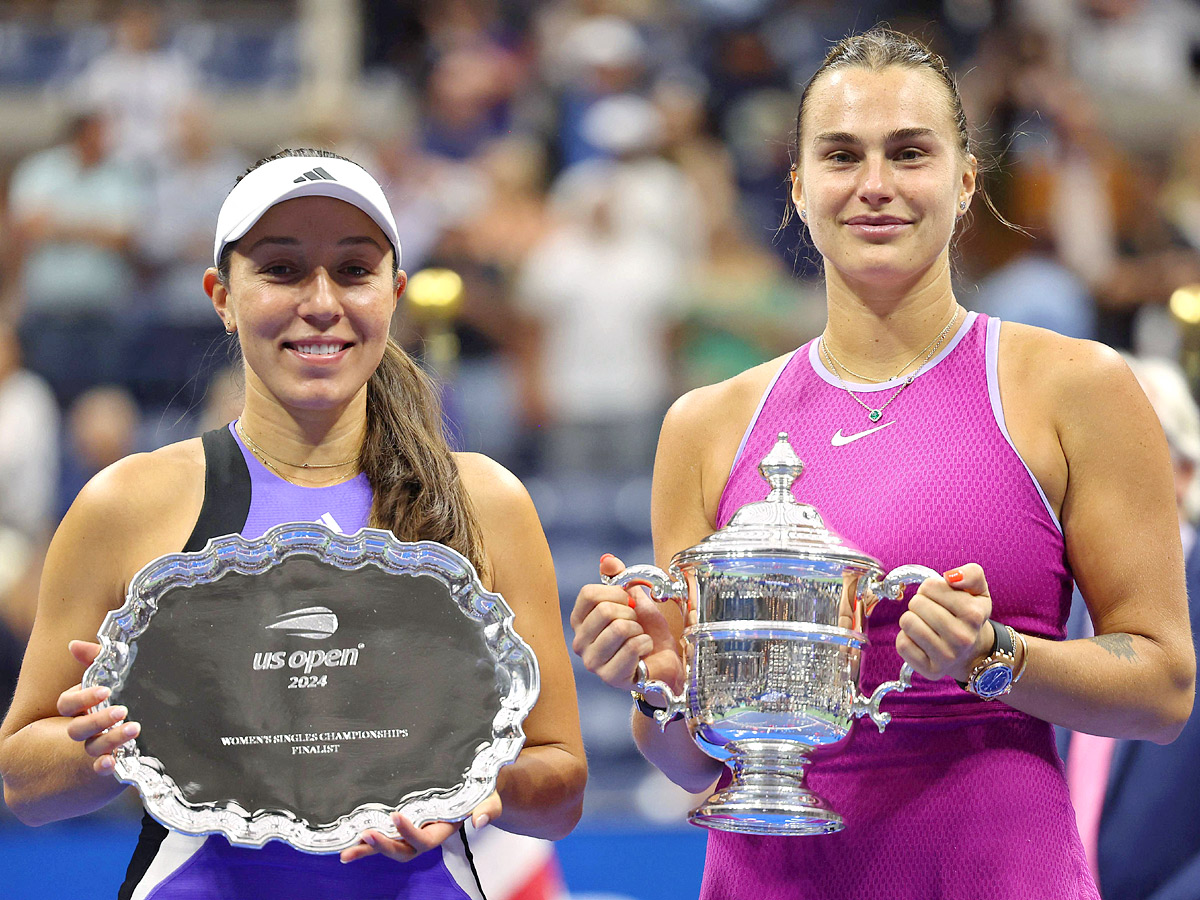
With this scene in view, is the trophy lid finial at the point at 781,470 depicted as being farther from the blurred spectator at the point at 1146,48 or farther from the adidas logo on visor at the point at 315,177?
the blurred spectator at the point at 1146,48

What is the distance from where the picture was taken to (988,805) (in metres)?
1.79

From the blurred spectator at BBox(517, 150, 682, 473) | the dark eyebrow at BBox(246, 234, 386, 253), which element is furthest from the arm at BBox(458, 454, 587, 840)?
the blurred spectator at BBox(517, 150, 682, 473)

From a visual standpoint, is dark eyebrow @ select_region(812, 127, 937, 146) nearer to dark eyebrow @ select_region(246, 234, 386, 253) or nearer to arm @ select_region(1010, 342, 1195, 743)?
arm @ select_region(1010, 342, 1195, 743)

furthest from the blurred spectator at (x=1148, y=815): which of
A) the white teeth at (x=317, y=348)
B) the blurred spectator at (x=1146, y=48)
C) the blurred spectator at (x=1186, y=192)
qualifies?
the blurred spectator at (x=1146, y=48)

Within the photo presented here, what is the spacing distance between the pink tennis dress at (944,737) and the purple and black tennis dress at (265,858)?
35 cm

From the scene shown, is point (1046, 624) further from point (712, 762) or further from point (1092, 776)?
point (1092, 776)

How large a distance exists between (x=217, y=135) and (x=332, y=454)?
6.54 meters

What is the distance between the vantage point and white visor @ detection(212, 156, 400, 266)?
6.16ft

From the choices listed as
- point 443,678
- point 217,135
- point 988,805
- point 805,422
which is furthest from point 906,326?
point 217,135

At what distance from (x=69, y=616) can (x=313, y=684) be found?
33 centimetres

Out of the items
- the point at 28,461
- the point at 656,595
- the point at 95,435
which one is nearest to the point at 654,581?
the point at 656,595

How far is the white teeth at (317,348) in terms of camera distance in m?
1.88

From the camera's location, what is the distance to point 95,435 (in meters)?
5.89

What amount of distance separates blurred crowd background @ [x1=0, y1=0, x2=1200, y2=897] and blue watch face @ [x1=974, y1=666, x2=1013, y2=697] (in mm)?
3147
